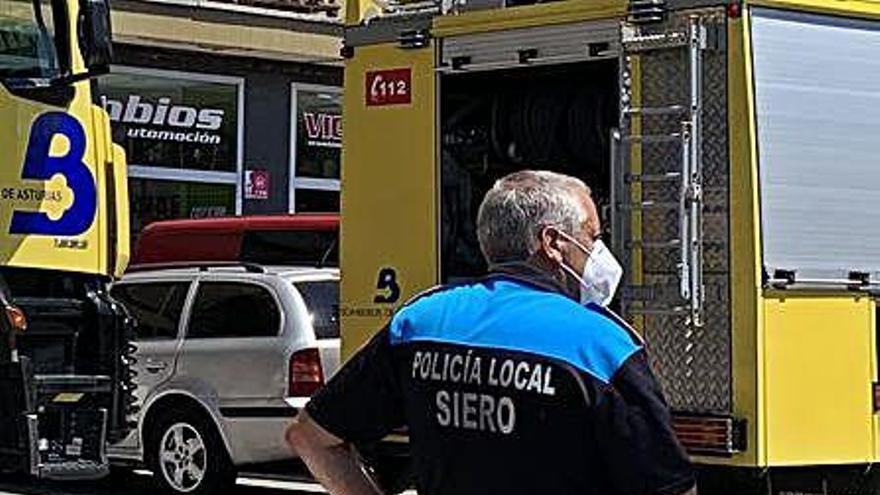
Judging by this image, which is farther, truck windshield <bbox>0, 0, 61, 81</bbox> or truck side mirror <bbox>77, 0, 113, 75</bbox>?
truck windshield <bbox>0, 0, 61, 81</bbox>

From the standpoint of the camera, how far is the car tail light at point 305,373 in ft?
36.9

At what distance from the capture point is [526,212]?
3396 mm

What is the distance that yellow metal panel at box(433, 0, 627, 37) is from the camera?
26.9 feet

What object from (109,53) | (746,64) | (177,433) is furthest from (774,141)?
(177,433)

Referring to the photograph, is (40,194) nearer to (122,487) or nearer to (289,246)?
(122,487)

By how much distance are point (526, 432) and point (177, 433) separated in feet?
29.0

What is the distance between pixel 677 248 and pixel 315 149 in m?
15.0

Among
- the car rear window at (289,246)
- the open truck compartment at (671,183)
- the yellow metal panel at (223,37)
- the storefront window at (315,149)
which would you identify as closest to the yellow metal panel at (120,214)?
the open truck compartment at (671,183)

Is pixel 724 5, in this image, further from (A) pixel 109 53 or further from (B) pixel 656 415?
(B) pixel 656 415

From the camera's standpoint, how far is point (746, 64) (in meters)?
7.77

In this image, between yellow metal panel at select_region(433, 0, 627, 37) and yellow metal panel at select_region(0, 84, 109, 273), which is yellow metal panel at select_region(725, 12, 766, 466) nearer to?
yellow metal panel at select_region(433, 0, 627, 37)

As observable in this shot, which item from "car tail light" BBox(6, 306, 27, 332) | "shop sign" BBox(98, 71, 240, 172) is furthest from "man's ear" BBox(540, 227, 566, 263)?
"shop sign" BBox(98, 71, 240, 172)

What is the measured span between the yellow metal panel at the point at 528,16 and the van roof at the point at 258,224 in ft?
18.3

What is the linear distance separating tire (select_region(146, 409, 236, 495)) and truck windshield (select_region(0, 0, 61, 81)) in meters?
3.99
